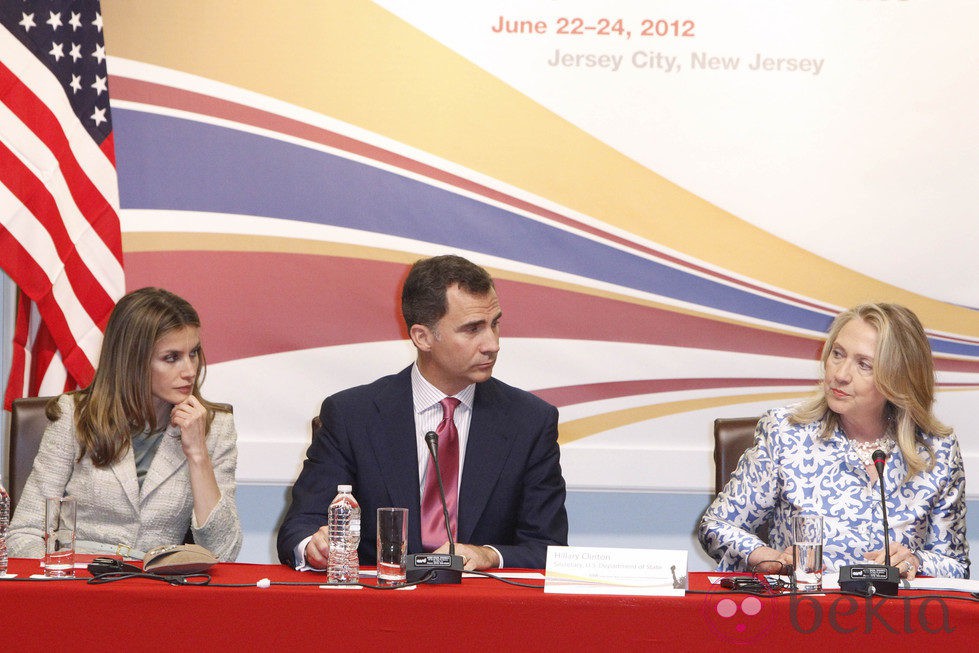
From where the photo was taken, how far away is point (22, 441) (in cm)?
298

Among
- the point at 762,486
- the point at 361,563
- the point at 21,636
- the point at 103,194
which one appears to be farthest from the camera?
the point at 103,194

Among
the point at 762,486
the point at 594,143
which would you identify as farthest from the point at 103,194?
the point at 762,486

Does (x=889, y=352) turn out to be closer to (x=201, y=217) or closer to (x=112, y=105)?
(x=201, y=217)

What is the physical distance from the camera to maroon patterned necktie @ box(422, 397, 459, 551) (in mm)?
2719

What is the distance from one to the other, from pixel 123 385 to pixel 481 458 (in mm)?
977

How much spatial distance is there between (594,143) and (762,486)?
1380 mm

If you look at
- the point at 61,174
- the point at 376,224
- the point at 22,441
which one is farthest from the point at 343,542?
the point at 61,174

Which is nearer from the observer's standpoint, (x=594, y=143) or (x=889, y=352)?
(x=889, y=352)

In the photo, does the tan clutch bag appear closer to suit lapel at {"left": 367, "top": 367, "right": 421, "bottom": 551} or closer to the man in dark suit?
the man in dark suit

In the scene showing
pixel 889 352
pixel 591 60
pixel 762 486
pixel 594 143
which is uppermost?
pixel 591 60

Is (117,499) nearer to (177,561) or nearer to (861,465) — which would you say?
(177,561)

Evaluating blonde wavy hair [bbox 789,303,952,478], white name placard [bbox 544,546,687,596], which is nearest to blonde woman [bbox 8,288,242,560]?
white name placard [bbox 544,546,687,596]

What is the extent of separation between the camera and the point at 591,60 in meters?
3.66

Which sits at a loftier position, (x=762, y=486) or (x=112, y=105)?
(x=112, y=105)
